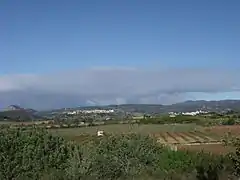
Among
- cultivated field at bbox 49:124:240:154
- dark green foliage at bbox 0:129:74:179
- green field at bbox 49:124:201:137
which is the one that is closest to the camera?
dark green foliage at bbox 0:129:74:179

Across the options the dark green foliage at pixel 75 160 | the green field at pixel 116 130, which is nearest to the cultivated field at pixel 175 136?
the green field at pixel 116 130

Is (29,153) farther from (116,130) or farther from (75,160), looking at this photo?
(116,130)

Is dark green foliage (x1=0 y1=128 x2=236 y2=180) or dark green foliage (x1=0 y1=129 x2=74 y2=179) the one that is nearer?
dark green foliage (x1=0 y1=128 x2=236 y2=180)

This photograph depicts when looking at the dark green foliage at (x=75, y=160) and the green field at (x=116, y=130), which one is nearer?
the dark green foliage at (x=75, y=160)

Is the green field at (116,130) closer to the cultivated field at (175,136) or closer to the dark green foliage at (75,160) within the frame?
the cultivated field at (175,136)

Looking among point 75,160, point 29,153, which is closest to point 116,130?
point 29,153

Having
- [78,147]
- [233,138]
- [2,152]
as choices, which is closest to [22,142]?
[2,152]

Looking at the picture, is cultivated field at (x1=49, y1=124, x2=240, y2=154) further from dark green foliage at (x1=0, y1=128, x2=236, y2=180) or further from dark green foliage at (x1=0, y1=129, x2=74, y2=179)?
dark green foliage at (x1=0, y1=129, x2=74, y2=179)

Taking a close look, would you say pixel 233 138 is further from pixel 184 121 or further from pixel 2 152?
pixel 184 121

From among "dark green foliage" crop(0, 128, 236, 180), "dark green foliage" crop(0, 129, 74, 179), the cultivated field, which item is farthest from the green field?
"dark green foliage" crop(0, 129, 74, 179)

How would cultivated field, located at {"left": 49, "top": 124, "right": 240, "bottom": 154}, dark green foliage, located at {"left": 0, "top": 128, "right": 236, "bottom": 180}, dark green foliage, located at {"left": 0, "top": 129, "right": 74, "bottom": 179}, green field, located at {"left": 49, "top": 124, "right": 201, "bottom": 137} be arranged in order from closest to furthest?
dark green foliage, located at {"left": 0, "top": 128, "right": 236, "bottom": 180}, dark green foliage, located at {"left": 0, "top": 129, "right": 74, "bottom": 179}, green field, located at {"left": 49, "top": 124, "right": 201, "bottom": 137}, cultivated field, located at {"left": 49, "top": 124, "right": 240, "bottom": 154}

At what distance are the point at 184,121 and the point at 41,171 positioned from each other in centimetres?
10933

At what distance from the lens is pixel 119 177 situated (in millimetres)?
24641

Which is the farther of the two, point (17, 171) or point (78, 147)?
point (78, 147)
